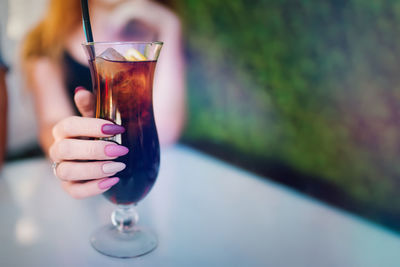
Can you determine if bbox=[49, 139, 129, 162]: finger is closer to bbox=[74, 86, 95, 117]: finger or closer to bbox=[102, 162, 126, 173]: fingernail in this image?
bbox=[102, 162, 126, 173]: fingernail

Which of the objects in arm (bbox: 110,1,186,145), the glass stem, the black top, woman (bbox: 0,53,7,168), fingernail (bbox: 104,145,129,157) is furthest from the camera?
arm (bbox: 110,1,186,145)

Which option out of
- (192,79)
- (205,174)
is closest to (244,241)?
(205,174)

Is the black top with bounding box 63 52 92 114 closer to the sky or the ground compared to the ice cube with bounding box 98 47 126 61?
closer to the ground

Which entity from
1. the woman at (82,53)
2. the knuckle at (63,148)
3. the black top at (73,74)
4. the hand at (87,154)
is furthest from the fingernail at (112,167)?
the black top at (73,74)

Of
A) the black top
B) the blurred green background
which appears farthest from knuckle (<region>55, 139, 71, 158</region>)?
the black top

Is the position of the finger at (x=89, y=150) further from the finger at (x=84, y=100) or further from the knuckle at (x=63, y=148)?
the finger at (x=84, y=100)

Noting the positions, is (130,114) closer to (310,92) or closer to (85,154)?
(85,154)
